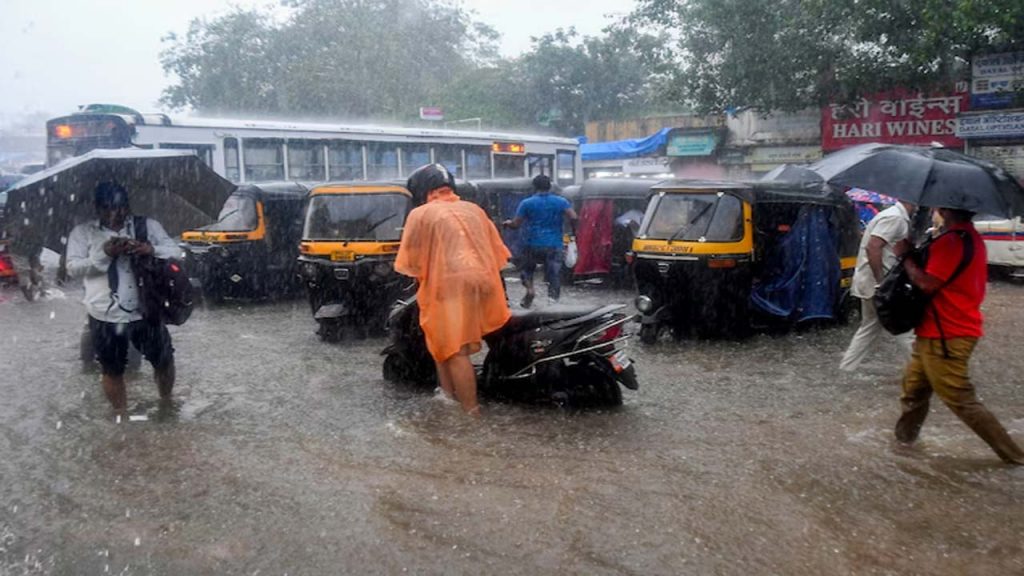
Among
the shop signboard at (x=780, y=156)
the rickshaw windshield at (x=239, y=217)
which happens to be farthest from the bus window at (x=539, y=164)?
the rickshaw windshield at (x=239, y=217)

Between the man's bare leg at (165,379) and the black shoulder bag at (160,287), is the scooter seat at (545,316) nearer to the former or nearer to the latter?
the black shoulder bag at (160,287)

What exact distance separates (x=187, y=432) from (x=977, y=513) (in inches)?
186

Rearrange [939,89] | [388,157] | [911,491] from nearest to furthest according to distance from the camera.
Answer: [911,491]
[388,157]
[939,89]

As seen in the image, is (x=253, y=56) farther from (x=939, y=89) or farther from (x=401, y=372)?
(x=401, y=372)

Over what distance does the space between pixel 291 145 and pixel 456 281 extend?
A: 12.1 m

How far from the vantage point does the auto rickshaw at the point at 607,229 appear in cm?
1377

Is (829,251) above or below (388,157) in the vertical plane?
below

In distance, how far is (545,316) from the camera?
620 centimetres

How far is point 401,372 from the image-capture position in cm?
721

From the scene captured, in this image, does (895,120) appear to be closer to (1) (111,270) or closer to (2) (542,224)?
(2) (542,224)

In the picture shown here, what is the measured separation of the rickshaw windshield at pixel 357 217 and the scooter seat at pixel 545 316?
3888 mm

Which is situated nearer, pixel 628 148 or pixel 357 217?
pixel 357 217

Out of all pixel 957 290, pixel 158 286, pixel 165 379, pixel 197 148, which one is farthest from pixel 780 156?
pixel 158 286

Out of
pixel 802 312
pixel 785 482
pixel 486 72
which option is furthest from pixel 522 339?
pixel 486 72
